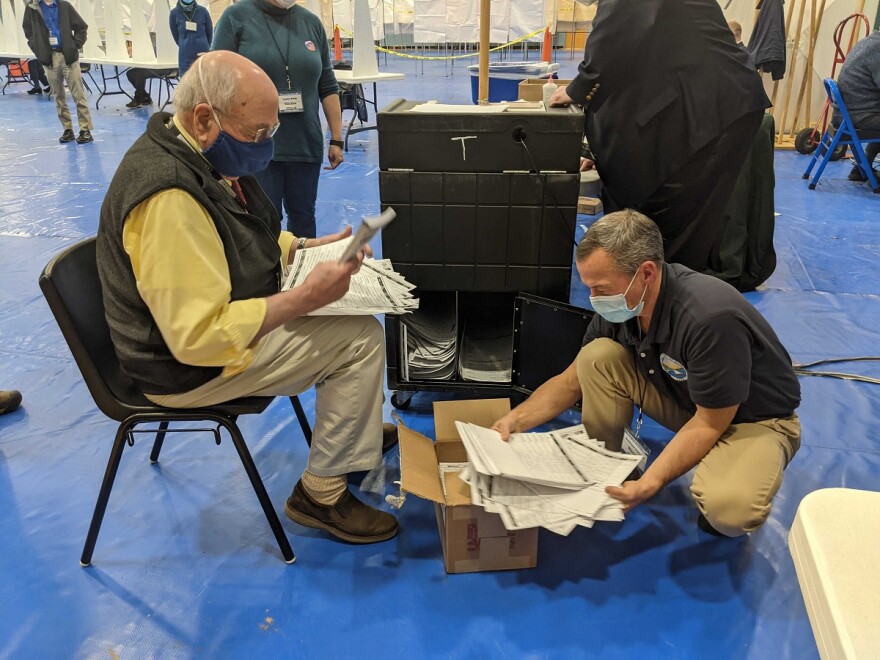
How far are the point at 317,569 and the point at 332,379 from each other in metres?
0.48

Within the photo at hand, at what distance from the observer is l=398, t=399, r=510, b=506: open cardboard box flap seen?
5.01 ft

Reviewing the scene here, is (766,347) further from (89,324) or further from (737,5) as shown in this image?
(737,5)

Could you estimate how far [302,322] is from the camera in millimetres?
1589

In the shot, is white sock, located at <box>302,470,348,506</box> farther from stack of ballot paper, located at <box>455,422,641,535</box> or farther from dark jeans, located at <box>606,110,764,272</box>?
dark jeans, located at <box>606,110,764,272</box>

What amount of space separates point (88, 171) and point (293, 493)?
4924 mm

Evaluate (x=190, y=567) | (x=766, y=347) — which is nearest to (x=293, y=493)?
(x=190, y=567)

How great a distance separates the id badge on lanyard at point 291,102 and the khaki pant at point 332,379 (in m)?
1.28

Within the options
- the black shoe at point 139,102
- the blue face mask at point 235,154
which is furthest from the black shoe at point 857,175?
the black shoe at point 139,102

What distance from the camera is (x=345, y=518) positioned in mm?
1696

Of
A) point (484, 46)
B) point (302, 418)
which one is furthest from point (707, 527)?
point (484, 46)

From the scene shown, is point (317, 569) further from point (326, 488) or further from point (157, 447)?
point (157, 447)

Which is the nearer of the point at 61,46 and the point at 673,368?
the point at 673,368

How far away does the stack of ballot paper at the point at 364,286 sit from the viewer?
5.20 ft

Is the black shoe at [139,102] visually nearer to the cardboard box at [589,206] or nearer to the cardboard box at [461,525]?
the cardboard box at [589,206]
